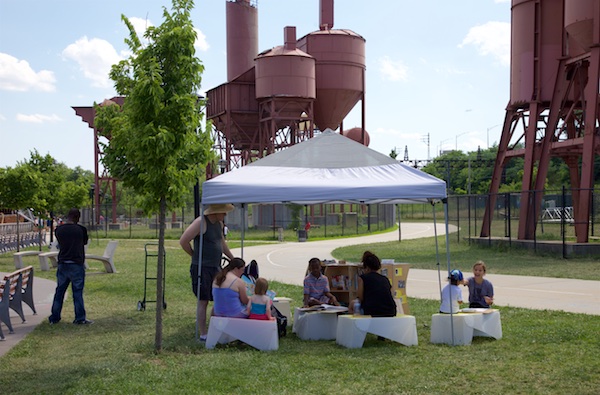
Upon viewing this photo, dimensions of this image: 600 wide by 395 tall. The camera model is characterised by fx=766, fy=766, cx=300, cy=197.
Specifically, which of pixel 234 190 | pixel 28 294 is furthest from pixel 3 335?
pixel 234 190

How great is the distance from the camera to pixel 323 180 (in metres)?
10.9

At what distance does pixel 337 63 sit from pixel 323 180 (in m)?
45.3

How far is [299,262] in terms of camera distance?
27.3 metres

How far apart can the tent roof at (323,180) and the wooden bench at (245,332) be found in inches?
64.9

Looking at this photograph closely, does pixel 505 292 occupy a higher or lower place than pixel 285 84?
lower

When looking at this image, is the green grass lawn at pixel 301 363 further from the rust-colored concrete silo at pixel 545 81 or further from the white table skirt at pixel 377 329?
the rust-colored concrete silo at pixel 545 81

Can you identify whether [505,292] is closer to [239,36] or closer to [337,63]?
[337,63]

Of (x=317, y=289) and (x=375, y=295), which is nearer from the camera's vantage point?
(x=375, y=295)

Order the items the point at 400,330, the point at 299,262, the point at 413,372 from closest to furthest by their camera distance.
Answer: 1. the point at 413,372
2. the point at 400,330
3. the point at 299,262

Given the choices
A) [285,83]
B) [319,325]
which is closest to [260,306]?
[319,325]

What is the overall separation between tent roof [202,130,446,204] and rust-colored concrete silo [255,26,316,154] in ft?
133

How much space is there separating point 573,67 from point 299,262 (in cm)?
1364

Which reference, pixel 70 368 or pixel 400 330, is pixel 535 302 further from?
pixel 70 368

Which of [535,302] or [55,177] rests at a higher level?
[55,177]
